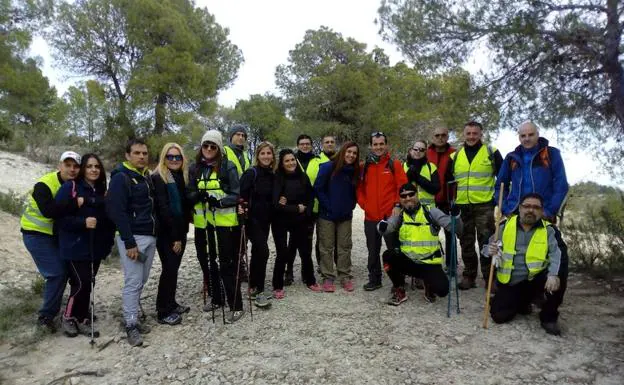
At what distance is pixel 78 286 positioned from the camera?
443cm

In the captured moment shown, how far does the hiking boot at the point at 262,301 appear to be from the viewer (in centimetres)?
503

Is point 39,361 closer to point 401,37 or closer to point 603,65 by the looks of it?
point 401,37

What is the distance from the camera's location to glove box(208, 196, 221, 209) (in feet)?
15.5

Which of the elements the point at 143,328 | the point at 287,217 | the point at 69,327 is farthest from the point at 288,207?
the point at 69,327

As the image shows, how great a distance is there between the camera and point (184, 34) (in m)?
17.3

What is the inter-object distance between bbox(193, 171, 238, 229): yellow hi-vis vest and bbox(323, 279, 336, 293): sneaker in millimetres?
1621

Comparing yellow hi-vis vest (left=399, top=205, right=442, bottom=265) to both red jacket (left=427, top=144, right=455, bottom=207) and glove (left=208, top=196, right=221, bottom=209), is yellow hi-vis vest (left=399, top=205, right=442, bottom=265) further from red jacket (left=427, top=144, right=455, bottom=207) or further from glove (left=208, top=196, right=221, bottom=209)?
glove (left=208, top=196, right=221, bottom=209)

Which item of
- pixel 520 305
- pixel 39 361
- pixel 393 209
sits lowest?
pixel 39 361

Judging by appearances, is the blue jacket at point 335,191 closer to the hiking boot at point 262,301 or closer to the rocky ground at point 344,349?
the rocky ground at point 344,349

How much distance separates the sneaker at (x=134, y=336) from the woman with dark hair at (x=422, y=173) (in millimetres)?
3644

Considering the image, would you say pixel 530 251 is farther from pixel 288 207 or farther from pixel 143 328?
pixel 143 328

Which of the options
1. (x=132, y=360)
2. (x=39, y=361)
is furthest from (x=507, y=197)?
(x=39, y=361)

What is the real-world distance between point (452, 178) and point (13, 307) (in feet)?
18.6

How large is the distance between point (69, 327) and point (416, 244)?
13.0 ft
